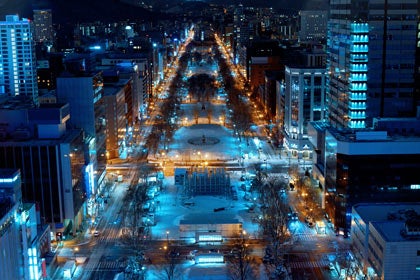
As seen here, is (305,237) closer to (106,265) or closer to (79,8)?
(106,265)

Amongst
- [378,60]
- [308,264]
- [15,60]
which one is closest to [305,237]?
[308,264]

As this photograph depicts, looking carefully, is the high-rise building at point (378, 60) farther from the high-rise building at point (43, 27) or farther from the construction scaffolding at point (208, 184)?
the high-rise building at point (43, 27)

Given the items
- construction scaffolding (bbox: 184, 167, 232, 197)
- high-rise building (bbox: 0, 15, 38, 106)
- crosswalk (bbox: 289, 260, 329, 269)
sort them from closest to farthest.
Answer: crosswalk (bbox: 289, 260, 329, 269)
construction scaffolding (bbox: 184, 167, 232, 197)
high-rise building (bbox: 0, 15, 38, 106)

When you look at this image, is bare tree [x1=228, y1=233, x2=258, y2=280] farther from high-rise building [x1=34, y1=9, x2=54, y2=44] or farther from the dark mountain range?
high-rise building [x1=34, y1=9, x2=54, y2=44]

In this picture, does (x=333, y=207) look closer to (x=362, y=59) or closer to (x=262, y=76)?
(x=362, y=59)

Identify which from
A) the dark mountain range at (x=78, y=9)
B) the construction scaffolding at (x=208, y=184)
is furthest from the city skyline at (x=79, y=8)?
the construction scaffolding at (x=208, y=184)

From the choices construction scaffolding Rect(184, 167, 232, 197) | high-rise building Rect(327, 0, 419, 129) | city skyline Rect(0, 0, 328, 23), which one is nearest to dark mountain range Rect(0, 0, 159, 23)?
city skyline Rect(0, 0, 328, 23)

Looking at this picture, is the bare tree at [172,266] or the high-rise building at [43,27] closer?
the bare tree at [172,266]

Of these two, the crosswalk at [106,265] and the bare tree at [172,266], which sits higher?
the bare tree at [172,266]
